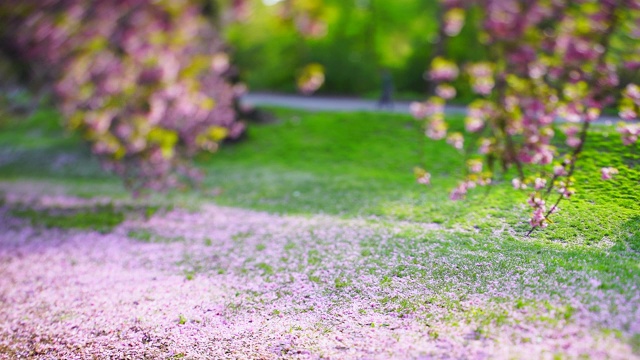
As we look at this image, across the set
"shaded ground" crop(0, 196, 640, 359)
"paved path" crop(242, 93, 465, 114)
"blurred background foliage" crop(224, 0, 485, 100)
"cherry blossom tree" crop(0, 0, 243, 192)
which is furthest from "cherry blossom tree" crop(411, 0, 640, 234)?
"blurred background foliage" crop(224, 0, 485, 100)

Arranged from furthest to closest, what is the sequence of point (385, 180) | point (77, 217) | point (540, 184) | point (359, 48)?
point (359, 48)
point (77, 217)
point (385, 180)
point (540, 184)

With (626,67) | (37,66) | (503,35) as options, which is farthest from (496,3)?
(37,66)

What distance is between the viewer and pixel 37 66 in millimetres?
11648

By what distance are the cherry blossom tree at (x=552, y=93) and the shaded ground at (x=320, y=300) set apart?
837 millimetres

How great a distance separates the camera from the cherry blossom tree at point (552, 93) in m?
4.67

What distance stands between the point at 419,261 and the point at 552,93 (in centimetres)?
299

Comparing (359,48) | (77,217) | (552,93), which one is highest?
(359,48)

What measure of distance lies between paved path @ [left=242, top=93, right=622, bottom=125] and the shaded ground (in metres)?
12.9

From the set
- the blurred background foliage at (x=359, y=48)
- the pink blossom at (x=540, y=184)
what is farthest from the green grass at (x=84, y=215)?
the blurred background foliage at (x=359, y=48)

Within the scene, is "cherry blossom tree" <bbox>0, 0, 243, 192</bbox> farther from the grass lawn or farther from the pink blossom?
the pink blossom

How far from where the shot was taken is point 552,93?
593 cm

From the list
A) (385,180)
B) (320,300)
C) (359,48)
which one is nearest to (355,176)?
(385,180)

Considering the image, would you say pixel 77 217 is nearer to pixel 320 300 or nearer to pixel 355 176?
pixel 355 176

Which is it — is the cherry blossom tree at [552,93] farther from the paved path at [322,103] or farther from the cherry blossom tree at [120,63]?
the paved path at [322,103]
